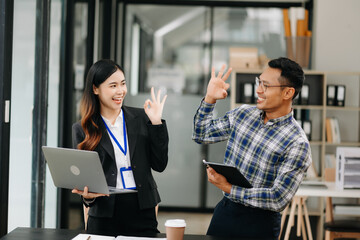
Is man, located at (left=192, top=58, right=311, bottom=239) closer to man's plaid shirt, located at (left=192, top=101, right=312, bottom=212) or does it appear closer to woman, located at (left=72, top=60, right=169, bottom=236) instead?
man's plaid shirt, located at (left=192, top=101, right=312, bottom=212)

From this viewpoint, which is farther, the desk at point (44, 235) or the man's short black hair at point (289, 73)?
the man's short black hair at point (289, 73)

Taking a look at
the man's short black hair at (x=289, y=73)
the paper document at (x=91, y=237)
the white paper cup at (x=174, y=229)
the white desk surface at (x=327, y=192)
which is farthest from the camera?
the white desk surface at (x=327, y=192)

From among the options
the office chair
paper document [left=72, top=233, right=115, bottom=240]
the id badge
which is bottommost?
the office chair

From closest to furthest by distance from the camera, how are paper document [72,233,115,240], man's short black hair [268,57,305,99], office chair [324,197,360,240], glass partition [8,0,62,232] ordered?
paper document [72,233,115,240]
man's short black hair [268,57,305,99]
glass partition [8,0,62,232]
office chair [324,197,360,240]

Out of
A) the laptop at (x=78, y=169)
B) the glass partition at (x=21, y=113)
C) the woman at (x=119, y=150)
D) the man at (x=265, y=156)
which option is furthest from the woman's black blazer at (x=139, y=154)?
the glass partition at (x=21, y=113)

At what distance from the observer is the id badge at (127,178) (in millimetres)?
2680

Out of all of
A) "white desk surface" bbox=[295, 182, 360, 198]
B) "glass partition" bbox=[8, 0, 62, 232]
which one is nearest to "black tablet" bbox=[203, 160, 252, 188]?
"glass partition" bbox=[8, 0, 62, 232]

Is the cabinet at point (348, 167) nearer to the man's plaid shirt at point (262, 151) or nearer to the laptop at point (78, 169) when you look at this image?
the man's plaid shirt at point (262, 151)

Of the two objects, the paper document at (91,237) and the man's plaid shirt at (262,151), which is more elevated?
the man's plaid shirt at (262,151)

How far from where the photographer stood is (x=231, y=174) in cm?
244

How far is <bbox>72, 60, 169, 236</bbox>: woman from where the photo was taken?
2.68 m

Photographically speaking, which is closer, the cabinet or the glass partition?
the glass partition

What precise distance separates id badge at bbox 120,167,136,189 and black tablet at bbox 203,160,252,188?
42 cm

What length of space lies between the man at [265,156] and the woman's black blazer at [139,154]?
0.93 ft
